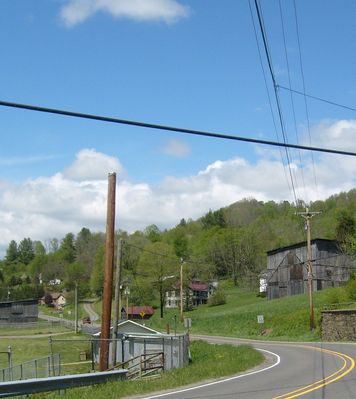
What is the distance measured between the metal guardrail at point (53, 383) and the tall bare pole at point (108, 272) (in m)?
3.37

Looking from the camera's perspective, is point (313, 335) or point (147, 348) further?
point (313, 335)

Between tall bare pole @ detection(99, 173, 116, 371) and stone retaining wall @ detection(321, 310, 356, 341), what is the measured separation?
83.9 ft

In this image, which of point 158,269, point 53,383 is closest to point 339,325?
point 53,383

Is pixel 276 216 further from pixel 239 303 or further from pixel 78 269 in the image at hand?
pixel 239 303

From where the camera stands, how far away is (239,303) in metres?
107

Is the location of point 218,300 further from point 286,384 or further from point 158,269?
point 286,384

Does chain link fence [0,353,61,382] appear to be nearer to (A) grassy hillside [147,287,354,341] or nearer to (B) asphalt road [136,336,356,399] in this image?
(B) asphalt road [136,336,356,399]

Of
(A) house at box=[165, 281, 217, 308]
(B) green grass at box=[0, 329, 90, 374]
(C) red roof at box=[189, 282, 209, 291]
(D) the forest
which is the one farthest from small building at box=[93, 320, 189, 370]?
(C) red roof at box=[189, 282, 209, 291]

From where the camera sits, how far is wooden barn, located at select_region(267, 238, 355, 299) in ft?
294

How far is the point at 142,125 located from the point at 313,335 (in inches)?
1770

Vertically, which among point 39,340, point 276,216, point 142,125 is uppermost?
point 276,216

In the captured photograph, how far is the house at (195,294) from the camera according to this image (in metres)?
134

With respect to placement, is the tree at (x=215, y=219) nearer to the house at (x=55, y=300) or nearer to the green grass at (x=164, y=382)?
the house at (x=55, y=300)

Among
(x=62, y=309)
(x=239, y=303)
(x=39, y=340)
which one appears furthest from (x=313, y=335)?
(x=62, y=309)
